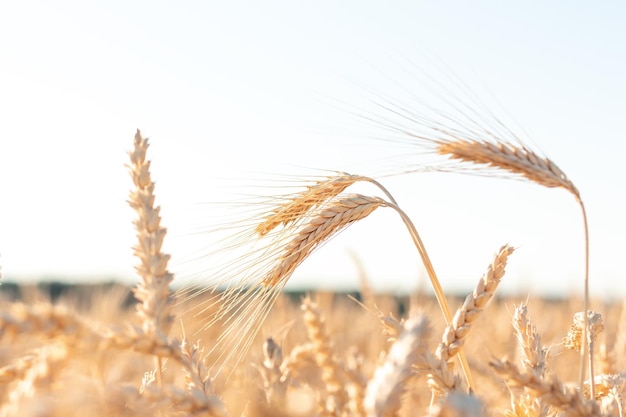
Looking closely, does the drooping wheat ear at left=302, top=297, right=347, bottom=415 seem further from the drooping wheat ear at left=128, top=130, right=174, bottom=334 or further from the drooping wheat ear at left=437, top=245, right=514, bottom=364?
the drooping wheat ear at left=128, top=130, right=174, bottom=334

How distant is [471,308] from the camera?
1792 mm

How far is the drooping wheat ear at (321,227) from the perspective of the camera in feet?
6.80

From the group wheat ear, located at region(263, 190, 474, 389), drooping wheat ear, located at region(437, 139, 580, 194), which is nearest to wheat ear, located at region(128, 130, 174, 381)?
wheat ear, located at region(263, 190, 474, 389)

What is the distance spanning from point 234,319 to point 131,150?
86 cm

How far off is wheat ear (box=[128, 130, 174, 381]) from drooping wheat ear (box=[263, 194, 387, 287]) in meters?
0.64

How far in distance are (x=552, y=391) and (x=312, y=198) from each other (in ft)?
3.41

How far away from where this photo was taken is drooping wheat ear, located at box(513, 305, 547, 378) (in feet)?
5.84

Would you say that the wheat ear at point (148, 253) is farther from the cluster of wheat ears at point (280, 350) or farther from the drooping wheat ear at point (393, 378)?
the drooping wheat ear at point (393, 378)

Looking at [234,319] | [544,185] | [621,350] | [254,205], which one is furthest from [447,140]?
[621,350]

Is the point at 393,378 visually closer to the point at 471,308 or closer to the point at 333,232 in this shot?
the point at 471,308

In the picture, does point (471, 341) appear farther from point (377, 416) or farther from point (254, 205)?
point (377, 416)

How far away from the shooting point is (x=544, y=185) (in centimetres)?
196

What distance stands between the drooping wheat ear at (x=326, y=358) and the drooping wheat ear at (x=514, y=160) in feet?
2.69

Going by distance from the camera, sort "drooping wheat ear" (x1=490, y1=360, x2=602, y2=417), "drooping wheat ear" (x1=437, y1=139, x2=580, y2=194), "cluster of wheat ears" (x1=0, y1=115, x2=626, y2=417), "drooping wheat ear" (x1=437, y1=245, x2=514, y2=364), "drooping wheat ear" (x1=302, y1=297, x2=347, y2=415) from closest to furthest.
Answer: "cluster of wheat ears" (x1=0, y1=115, x2=626, y2=417)
"drooping wheat ear" (x1=490, y1=360, x2=602, y2=417)
"drooping wheat ear" (x1=437, y1=245, x2=514, y2=364)
"drooping wheat ear" (x1=437, y1=139, x2=580, y2=194)
"drooping wheat ear" (x1=302, y1=297, x2=347, y2=415)
